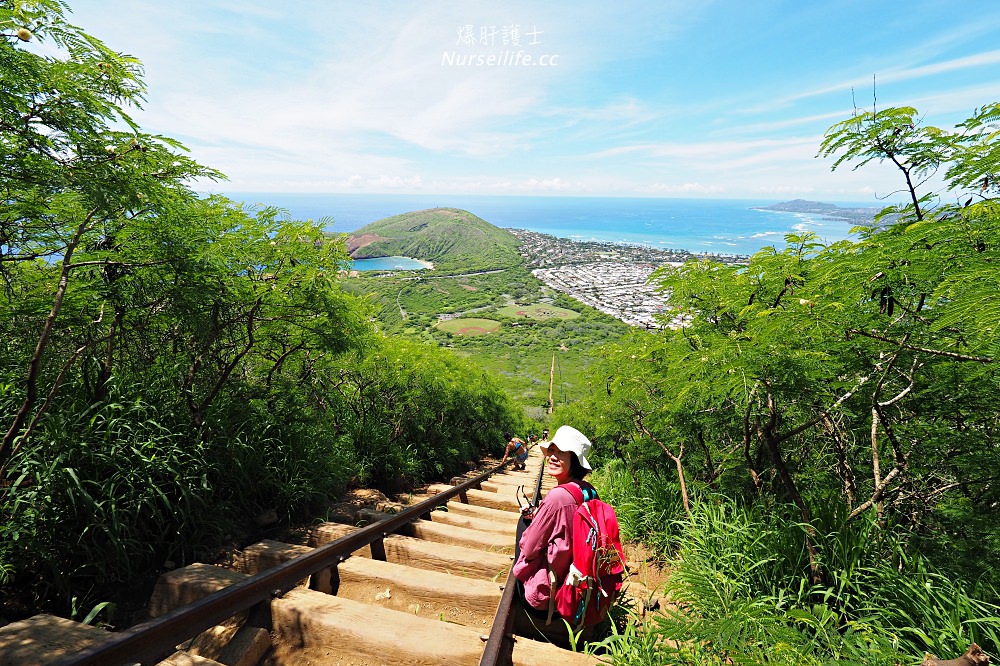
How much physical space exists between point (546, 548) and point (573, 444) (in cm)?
65

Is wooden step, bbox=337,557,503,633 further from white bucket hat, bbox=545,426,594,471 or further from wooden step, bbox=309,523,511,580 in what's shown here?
white bucket hat, bbox=545,426,594,471

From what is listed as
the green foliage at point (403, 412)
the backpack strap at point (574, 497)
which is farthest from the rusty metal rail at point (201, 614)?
the green foliage at point (403, 412)

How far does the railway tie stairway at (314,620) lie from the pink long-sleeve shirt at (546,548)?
179 mm

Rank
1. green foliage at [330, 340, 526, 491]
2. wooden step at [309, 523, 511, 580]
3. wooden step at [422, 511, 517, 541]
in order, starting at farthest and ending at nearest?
green foliage at [330, 340, 526, 491], wooden step at [422, 511, 517, 541], wooden step at [309, 523, 511, 580]

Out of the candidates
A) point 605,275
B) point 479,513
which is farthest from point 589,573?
point 605,275

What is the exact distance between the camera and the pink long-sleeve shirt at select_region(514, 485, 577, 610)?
2484 mm

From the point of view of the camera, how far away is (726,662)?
88.7 inches

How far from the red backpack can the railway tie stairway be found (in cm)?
23

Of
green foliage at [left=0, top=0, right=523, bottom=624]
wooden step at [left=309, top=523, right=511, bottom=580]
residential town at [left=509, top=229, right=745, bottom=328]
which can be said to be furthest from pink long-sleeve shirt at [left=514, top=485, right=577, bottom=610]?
residential town at [left=509, top=229, right=745, bottom=328]

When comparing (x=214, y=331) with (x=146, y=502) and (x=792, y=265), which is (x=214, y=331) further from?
(x=792, y=265)

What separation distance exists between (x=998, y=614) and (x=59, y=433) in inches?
233

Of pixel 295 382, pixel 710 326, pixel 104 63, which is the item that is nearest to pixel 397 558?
pixel 295 382

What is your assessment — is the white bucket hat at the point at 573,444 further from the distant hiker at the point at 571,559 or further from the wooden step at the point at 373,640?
the wooden step at the point at 373,640

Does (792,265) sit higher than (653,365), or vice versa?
(792,265)
